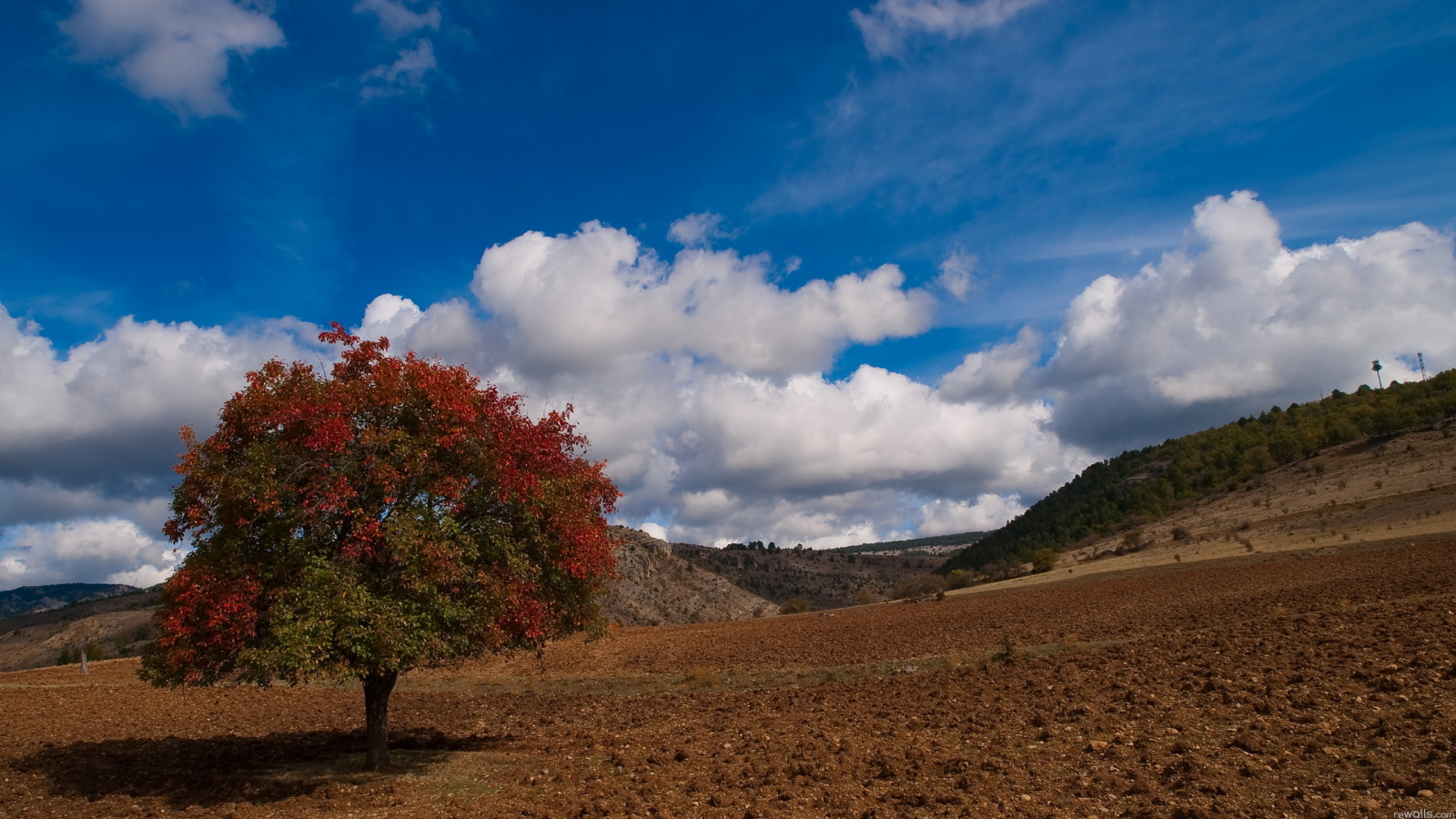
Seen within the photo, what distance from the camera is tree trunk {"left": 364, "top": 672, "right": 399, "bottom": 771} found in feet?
50.0

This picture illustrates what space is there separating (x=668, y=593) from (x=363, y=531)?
4660 inches

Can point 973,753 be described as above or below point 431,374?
below

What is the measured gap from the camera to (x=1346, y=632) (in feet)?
70.1

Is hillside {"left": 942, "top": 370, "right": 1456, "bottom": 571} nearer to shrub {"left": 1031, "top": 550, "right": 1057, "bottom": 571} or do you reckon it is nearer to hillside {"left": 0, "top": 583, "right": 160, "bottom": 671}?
shrub {"left": 1031, "top": 550, "right": 1057, "bottom": 571}

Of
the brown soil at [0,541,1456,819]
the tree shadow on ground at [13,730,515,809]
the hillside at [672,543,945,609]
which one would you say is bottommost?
the hillside at [672,543,945,609]

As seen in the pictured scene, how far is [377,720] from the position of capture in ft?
51.0

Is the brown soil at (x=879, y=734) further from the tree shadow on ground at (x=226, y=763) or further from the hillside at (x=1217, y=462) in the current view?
the hillside at (x=1217, y=462)

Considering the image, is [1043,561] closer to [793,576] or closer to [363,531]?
[793,576]

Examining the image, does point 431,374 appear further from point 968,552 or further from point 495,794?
point 968,552

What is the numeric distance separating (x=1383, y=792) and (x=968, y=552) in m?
184

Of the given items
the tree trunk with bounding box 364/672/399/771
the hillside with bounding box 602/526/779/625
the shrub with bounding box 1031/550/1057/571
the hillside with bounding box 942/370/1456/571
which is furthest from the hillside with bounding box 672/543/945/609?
the tree trunk with bounding box 364/672/399/771

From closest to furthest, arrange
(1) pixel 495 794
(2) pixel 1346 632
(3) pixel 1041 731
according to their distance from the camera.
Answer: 1. (1) pixel 495 794
2. (3) pixel 1041 731
3. (2) pixel 1346 632

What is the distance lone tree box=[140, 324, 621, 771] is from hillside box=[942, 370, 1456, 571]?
112 meters

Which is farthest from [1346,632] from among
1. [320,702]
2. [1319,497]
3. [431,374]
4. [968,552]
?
[968,552]
